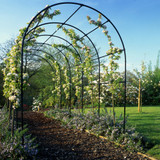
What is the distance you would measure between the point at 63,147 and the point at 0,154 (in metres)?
1.27

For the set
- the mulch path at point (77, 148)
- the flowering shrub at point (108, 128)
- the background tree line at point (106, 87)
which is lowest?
the mulch path at point (77, 148)

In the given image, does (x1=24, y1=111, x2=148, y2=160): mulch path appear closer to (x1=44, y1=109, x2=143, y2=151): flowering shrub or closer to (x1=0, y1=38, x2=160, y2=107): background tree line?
(x1=44, y1=109, x2=143, y2=151): flowering shrub

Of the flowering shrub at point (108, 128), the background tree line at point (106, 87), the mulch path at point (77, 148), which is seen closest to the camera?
the mulch path at point (77, 148)

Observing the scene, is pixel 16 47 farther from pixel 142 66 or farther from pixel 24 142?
pixel 142 66

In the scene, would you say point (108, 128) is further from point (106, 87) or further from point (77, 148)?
point (106, 87)

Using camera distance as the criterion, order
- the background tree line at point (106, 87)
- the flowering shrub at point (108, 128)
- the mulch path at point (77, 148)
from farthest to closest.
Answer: the background tree line at point (106, 87), the flowering shrub at point (108, 128), the mulch path at point (77, 148)

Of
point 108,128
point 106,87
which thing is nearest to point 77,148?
point 108,128

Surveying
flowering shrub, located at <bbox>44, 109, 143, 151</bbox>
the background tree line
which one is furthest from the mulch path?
the background tree line

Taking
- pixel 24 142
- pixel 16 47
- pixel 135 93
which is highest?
pixel 16 47

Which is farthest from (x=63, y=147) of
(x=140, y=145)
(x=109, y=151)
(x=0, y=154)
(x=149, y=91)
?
(x=149, y=91)

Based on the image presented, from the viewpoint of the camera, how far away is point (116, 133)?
4.21 meters

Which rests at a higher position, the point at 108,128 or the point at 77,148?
the point at 108,128

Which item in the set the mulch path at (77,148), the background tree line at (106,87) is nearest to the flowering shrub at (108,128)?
the mulch path at (77,148)

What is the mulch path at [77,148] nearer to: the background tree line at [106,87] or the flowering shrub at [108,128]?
the flowering shrub at [108,128]
